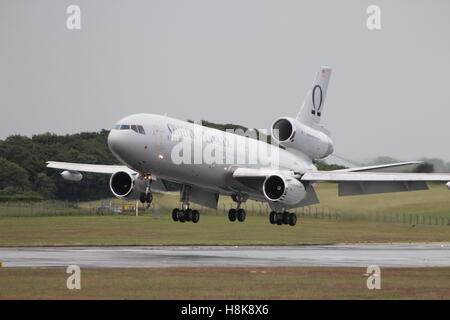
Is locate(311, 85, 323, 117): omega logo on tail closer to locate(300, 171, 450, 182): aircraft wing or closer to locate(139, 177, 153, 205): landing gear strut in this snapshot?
locate(300, 171, 450, 182): aircraft wing

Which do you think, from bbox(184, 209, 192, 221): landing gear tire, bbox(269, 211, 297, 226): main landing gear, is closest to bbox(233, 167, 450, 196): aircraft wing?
bbox(269, 211, 297, 226): main landing gear

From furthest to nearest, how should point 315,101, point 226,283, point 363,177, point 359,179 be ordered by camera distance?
point 315,101 < point 363,177 < point 359,179 < point 226,283

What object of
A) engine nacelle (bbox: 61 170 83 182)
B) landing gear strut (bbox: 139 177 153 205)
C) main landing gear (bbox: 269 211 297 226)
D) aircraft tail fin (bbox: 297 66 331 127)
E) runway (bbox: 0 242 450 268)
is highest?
aircraft tail fin (bbox: 297 66 331 127)

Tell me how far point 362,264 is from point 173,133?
1319cm

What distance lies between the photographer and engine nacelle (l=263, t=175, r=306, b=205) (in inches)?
2258

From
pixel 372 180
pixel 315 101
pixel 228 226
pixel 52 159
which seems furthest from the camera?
pixel 52 159

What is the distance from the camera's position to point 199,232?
76.1m

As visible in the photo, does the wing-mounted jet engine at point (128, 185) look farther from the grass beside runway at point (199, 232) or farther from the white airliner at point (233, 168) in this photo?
the grass beside runway at point (199, 232)

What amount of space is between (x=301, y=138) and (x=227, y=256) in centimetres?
1315

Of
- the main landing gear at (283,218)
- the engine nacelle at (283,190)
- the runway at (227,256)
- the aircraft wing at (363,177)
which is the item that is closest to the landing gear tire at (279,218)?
the main landing gear at (283,218)

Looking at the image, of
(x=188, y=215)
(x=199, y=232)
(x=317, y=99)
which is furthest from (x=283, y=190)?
(x=199, y=232)

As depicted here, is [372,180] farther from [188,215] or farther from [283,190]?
[188,215]

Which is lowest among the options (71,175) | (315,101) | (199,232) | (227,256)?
(227,256)
